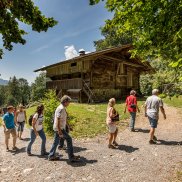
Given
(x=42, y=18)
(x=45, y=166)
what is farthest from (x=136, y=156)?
(x=42, y=18)

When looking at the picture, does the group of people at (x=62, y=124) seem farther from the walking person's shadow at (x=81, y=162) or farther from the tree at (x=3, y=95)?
the tree at (x=3, y=95)

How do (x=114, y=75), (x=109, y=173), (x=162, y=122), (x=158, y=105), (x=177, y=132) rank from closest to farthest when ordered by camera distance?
(x=109, y=173) < (x=158, y=105) < (x=177, y=132) < (x=162, y=122) < (x=114, y=75)

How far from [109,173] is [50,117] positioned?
6396 mm

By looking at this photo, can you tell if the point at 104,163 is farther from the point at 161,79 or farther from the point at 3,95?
the point at 3,95

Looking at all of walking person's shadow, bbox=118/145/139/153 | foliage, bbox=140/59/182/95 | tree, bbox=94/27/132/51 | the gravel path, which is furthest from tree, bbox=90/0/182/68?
tree, bbox=94/27/132/51

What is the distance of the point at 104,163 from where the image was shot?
6.75 meters

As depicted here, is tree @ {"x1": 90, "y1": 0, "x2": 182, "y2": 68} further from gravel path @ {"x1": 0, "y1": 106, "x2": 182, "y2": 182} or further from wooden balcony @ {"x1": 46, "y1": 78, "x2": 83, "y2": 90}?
wooden balcony @ {"x1": 46, "y1": 78, "x2": 83, "y2": 90}

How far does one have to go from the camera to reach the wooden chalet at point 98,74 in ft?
77.6

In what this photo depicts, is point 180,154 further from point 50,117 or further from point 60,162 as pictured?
point 50,117

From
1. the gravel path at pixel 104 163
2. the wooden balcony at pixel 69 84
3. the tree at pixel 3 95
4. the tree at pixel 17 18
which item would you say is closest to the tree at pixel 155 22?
the tree at pixel 17 18

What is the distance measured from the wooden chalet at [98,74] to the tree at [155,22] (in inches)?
542

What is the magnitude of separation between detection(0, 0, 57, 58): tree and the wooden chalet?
559 inches

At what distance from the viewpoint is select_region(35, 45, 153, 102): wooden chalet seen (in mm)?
23656

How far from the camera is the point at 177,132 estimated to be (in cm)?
1042
